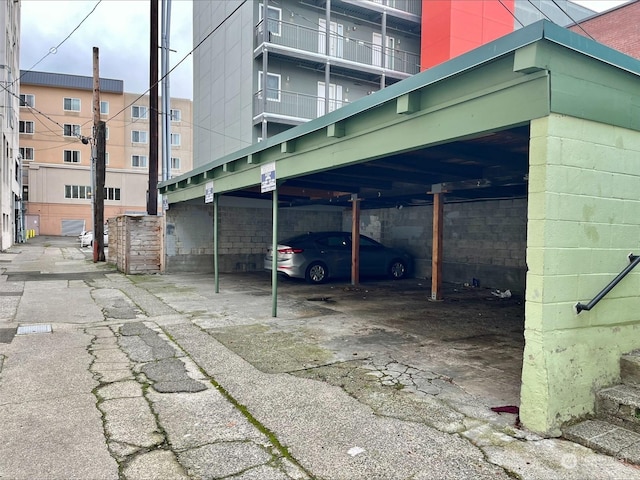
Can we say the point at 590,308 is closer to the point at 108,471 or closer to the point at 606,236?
the point at 606,236

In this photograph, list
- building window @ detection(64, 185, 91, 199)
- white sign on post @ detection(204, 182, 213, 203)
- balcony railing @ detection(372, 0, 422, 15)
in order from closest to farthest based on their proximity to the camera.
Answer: white sign on post @ detection(204, 182, 213, 203) < balcony railing @ detection(372, 0, 422, 15) < building window @ detection(64, 185, 91, 199)

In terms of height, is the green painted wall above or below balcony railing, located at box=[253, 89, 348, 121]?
below

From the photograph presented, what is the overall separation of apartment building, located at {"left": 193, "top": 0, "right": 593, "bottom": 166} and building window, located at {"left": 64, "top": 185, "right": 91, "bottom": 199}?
24286 millimetres

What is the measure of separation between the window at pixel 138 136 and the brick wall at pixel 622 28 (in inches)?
1580

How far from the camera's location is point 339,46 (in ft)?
74.7

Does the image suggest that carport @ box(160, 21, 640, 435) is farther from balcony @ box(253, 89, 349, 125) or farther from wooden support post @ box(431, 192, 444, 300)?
balcony @ box(253, 89, 349, 125)

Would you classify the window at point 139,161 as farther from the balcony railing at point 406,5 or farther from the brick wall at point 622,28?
the brick wall at point 622,28

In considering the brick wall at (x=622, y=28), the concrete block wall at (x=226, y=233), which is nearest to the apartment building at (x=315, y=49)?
the brick wall at (x=622, y=28)

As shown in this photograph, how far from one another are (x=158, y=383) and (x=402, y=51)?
23879mm

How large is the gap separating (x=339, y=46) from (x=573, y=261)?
71.4ft

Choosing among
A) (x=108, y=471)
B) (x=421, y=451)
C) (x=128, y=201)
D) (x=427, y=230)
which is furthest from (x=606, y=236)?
(x=128, y=201)

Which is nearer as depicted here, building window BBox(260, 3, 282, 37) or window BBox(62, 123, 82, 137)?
building window BBox(260, 3, 282, 37)

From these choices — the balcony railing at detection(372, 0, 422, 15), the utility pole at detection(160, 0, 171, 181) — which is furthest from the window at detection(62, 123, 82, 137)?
the balcony railing at detection(372, 0, 422, 15)

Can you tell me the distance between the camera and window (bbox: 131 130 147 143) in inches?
1817
